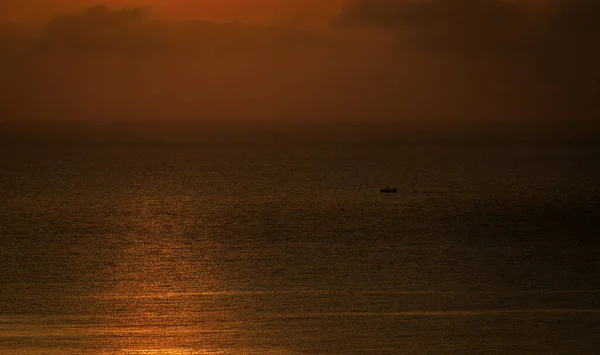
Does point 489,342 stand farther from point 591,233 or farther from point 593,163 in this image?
point 593,163

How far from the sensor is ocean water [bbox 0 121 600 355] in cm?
1427

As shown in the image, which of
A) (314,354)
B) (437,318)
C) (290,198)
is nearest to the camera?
(314,354)

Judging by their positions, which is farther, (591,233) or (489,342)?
(591,233)

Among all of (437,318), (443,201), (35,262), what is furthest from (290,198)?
(437,318)

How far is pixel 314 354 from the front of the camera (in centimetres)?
1321

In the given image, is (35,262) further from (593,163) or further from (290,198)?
(593,163)

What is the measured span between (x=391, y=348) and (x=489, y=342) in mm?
1673

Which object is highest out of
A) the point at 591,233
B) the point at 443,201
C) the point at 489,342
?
the point at 443,201

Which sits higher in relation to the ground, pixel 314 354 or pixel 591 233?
pixel 591 233

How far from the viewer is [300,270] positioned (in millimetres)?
21422

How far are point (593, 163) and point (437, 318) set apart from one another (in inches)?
2545

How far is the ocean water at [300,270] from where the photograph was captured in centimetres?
1427

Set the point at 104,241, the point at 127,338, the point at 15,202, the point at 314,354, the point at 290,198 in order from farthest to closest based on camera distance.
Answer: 1. the point at 290,198
2. the point at 15,202
3. the point at 104,241
4. the point at 127,338
5. the point at 314,354

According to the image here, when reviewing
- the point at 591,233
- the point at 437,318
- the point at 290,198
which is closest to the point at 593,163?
the point at 290,198
